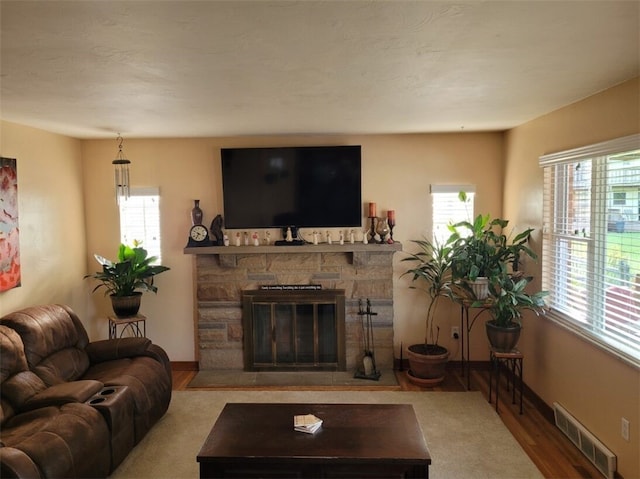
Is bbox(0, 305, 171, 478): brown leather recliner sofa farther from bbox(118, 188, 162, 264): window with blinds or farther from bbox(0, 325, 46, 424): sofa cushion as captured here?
bbox(118, 188, 162, 264): window with blinds

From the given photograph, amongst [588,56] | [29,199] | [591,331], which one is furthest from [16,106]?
[591,331]

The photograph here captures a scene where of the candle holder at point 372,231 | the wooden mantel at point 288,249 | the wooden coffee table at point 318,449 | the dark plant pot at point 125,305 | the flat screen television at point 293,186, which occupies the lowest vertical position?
the wooden coffee table at point 318,449

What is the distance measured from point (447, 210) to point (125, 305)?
3.36m

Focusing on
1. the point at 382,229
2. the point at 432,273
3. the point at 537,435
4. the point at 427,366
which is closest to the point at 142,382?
the point at 427,366

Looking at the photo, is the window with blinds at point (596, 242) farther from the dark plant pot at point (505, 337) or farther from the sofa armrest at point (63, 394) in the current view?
the sofa armrest at point (63, 394)

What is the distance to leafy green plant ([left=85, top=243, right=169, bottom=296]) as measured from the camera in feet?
14.6

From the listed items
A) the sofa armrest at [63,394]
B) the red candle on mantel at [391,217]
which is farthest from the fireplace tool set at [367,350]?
the sofa armrest at [63,394]

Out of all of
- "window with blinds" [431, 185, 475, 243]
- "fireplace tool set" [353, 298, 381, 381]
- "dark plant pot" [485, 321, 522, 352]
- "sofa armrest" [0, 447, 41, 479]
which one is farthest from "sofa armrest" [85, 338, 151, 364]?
"window with blinds" [431, 185, 475, 243]

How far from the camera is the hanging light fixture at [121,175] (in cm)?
436

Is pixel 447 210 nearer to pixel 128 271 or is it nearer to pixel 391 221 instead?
pixel 391 221

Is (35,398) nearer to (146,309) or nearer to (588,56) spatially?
(146,309)

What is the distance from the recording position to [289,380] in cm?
457

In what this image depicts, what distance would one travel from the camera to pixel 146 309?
4.98m

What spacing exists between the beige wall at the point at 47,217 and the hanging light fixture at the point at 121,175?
418 millimetres
